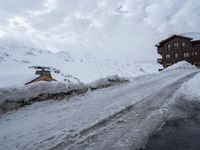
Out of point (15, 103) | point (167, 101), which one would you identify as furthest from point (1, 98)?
point (167, 101)

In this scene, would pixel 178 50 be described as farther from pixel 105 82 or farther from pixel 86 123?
pixel 86 123

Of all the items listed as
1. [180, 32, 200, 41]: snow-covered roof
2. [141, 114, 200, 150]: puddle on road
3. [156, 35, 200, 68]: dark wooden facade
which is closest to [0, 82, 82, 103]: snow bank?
[141, 114, 200, 150]: puddle on road

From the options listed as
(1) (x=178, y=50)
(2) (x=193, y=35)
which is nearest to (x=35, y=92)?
(1) (x=178, y=50)

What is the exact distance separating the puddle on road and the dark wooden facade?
54330 millimetres

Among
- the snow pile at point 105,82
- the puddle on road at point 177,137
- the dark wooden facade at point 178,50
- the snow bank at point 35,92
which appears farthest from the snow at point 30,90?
the dark wooden facade at point 178,50

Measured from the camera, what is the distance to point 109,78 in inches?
642

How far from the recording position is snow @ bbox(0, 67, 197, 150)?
5.04m

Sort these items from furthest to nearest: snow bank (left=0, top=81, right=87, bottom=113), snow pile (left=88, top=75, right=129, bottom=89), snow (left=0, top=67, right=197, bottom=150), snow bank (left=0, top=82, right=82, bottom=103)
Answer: snow pile (left=88, top=75, right=129, bottom=89) → snow bank (left=0, top=82, right=82, bottom=103) → snow bank (left=0, top=81, right=87, bottom=113) → snow (left=0, top=67, right=197, bottom=150)

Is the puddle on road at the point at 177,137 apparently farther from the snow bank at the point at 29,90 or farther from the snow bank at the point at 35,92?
the snow bank at the point at 29,90

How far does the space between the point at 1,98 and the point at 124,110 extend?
13.6 ft

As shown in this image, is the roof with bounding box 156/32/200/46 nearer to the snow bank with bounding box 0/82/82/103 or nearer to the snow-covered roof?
the snow-covered roof

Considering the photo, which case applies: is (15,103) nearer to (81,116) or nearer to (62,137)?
(81,116)

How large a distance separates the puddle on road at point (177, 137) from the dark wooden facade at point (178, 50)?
178ft

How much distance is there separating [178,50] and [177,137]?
2299 inches
